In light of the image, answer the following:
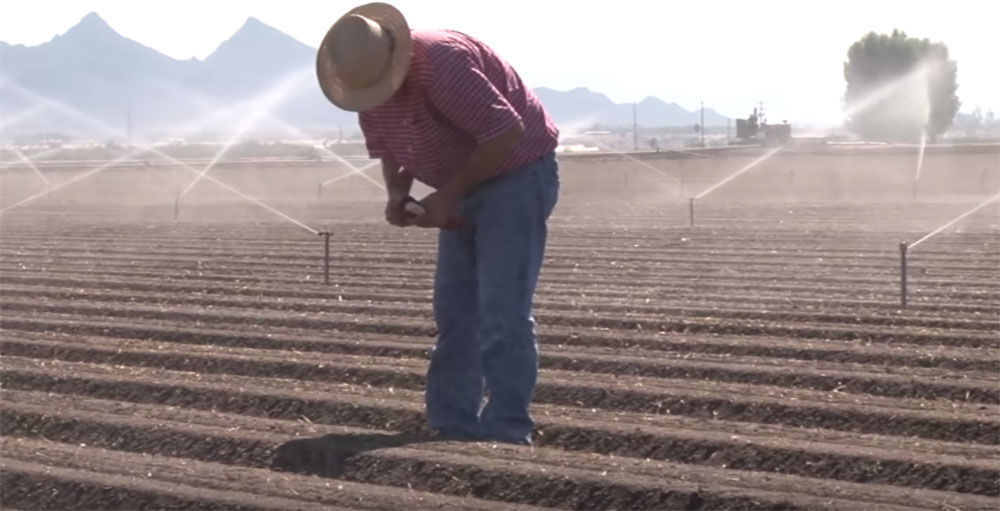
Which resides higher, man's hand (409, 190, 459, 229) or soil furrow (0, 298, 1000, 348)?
man's hand (409, 190, 459, 229)

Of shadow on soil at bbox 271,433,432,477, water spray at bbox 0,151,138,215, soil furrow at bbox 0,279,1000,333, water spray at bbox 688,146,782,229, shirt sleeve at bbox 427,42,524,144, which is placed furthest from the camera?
water spray at bbox 0,151,138,215

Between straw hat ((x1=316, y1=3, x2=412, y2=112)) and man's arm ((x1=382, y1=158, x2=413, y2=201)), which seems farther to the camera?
man's arm ((x1=382, y1=158, x2=413, y2=201))

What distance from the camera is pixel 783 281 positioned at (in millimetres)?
13555

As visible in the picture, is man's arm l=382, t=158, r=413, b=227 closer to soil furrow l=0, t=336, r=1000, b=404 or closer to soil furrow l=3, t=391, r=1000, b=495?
soil furrow l=3, t=391, r=1000, b=495

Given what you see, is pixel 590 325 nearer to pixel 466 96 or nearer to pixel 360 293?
pixel 360 293

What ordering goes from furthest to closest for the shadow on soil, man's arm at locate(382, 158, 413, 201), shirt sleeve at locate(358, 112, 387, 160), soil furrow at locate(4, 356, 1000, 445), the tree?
1. the tree
2. soil furrow at locate(4, 356, 1000, 445)
3. man's arm at locate(382, 158, 413, 201)
4. shirt sleeve at locate(358, 112, 387, 160)
5. the shadow on soil

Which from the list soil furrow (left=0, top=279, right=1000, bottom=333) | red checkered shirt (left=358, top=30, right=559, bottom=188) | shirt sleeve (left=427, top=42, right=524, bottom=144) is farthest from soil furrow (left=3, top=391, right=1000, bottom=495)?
soil furrow (left=0, top=279, right=1000, bottom=333)

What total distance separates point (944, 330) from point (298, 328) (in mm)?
3892

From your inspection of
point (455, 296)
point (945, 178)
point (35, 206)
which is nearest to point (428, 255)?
point (455, 296)

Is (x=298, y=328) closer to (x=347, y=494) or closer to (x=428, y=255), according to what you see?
(x=347, y=494)

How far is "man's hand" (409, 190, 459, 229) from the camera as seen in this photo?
645 centimetres

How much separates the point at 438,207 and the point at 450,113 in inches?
14.8

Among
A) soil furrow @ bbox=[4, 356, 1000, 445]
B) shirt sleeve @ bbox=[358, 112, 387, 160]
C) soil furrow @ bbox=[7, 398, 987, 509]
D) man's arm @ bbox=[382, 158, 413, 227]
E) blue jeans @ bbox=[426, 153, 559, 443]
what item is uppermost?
shirt sleeve @ bbox=[358, 112, 387, 160]

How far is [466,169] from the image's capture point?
640cm
